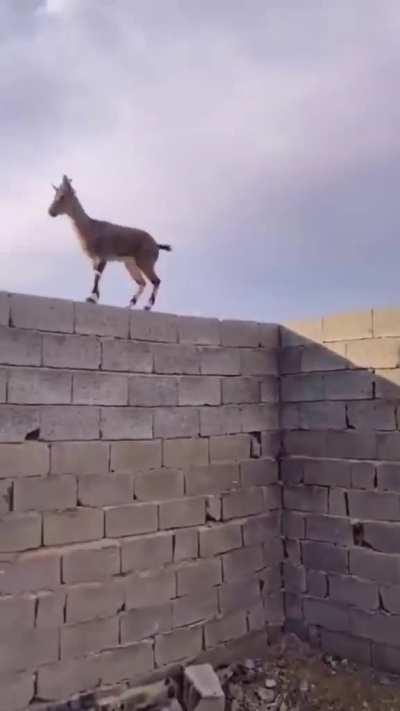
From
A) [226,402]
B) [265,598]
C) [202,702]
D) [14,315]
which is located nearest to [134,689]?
[202,702]

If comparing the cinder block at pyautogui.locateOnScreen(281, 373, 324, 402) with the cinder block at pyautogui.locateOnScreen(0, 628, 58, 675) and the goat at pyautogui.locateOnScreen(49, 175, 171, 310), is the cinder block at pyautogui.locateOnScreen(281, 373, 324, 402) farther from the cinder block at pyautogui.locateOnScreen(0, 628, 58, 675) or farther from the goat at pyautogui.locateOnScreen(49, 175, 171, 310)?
the cinder block at pyautogui.locateOnScreen(0, 628, 58, 675)

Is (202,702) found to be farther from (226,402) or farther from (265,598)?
(226,402)

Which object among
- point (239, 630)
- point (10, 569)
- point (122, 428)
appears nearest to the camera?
point (10, 569)

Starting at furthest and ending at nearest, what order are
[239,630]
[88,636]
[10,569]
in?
1. [239,630]
2. [88,636]
3. [10,569]

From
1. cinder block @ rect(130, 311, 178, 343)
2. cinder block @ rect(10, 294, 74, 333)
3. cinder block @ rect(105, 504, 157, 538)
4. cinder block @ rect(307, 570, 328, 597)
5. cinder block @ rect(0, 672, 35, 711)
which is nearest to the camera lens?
cinder block @ rect(0, 672, 35, 711)

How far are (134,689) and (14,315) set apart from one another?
8.91 feet

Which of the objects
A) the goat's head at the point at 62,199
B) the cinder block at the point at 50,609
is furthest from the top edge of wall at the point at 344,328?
the cinder block at the point at 50,609

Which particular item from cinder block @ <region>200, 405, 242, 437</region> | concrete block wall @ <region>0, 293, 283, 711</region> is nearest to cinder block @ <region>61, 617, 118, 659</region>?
concrete block wall @ <region>0, 293, 283, 711</region>

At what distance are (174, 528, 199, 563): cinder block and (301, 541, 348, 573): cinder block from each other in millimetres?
1088

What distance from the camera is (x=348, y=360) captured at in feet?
18.1

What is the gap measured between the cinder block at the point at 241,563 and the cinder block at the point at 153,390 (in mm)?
1396

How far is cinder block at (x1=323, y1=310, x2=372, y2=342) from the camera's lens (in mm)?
5434

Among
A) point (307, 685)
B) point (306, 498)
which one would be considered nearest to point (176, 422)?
point (306, 498)

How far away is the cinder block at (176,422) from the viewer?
4.99 meters
